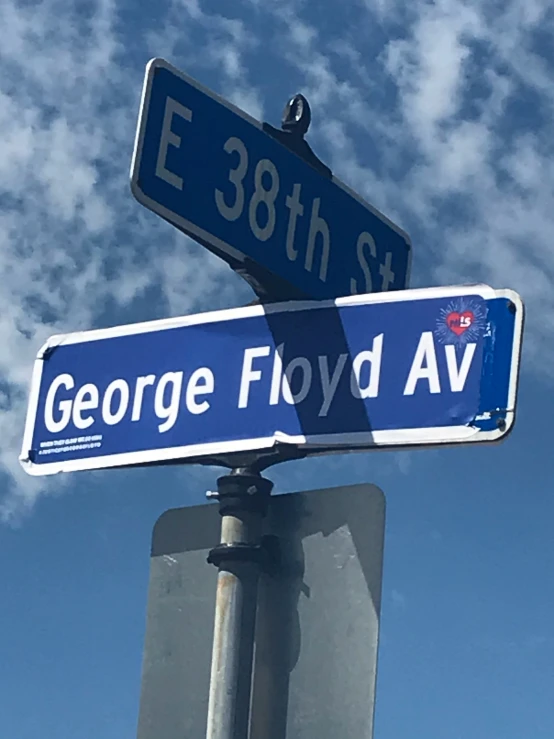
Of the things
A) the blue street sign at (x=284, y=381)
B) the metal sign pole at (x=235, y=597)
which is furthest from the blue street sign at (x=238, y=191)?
the metal sign pole at (x=235, y=597)

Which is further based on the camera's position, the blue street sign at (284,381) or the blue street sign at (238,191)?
the blue street sign at (238,191)

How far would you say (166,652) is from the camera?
236 centimetres

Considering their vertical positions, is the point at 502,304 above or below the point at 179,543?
above

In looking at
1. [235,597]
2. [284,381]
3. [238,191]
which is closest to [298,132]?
[238,191]

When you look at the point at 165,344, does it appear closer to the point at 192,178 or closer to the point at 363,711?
the point at 192,178

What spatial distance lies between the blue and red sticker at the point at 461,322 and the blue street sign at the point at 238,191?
34cm

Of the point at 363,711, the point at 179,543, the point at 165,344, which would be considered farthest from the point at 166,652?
the point at 165,344

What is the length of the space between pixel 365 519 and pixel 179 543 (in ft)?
1.36

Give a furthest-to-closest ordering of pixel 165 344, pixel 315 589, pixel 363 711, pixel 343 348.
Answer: pixel 165 344 < pixel 343 348 < pixel 315 589 < pixel 363 711

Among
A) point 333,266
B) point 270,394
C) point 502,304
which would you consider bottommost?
point 270,394

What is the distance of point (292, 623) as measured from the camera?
224 cm

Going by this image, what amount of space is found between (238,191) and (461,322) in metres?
0.54

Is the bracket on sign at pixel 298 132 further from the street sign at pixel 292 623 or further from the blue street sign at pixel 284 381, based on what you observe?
the street sign at pixel 292 623

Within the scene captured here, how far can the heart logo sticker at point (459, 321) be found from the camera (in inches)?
90.2
